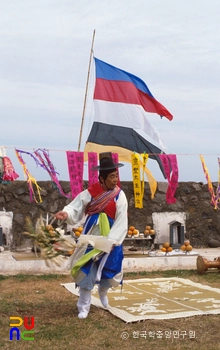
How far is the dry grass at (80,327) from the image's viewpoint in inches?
175

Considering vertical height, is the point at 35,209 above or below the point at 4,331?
above

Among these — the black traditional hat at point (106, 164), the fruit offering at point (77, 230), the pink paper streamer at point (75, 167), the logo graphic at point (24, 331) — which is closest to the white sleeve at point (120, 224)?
the black traditional hat at point (106, 164)

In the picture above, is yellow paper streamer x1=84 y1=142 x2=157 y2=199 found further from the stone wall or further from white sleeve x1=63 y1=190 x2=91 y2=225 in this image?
white sleeve x1=63 y1=190 x2=91 y2=225

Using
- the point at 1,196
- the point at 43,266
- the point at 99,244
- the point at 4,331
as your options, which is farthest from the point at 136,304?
the point at 1,196

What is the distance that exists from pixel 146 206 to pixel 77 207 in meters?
6.05

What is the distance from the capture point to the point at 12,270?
8.45m

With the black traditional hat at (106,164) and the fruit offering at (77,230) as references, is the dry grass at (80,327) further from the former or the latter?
the fruit offering at (77,230)

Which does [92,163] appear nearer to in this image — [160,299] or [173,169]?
[173,169]

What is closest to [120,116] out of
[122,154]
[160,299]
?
[122,154]

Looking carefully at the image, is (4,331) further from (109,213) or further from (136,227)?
(136,227)

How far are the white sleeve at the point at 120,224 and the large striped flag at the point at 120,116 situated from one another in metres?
5.56

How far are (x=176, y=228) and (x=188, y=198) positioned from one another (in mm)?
1418

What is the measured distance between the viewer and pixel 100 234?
5.48m

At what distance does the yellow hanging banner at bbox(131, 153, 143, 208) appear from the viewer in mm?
10359
